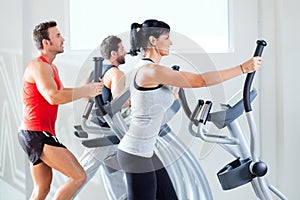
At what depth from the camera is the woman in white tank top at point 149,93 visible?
2088 millimetres

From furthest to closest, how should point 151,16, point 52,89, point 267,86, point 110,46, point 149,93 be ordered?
point 267,86 < point 151,16 < point 110,46 < point 52,89 < point 149,93

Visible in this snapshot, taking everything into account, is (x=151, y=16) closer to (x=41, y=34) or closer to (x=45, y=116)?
(x=41, y=34)

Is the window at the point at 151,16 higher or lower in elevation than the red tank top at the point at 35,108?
higher

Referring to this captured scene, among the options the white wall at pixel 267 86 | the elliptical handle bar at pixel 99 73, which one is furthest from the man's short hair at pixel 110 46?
the white wall at pixel 267 86

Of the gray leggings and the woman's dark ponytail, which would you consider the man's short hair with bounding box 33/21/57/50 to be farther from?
the gray leggings

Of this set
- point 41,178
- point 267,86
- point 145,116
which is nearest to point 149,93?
point 145,116

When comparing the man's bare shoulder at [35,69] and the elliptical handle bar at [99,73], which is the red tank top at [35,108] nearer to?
the man's bare shoulder at [35,69]

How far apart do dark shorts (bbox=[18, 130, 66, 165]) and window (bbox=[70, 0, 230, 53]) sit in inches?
36.9

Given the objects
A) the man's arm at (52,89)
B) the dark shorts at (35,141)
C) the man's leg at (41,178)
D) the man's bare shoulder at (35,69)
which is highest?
the man's bare shoulder at (35,69)

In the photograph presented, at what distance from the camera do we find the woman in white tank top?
209cm

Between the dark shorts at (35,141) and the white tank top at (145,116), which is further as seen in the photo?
the dark shorts at (35,141)

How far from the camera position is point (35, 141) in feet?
7.48

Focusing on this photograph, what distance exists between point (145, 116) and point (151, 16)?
4.24 ft

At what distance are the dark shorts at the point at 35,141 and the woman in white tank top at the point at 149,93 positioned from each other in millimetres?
360
